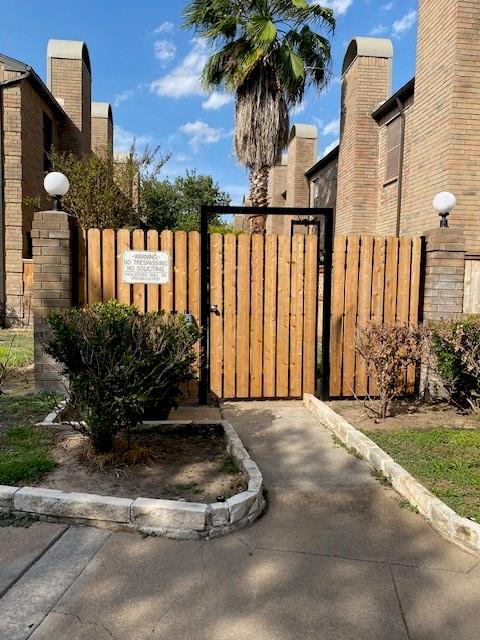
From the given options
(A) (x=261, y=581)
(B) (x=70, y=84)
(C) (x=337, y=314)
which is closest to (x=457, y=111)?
(C) (x=337, y=314)

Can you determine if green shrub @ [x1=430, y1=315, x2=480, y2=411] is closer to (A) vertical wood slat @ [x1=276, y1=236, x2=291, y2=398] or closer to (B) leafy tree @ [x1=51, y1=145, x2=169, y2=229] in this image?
(A) vertical wood slat @ [x1=276, y1=236, x2=291, y2=398]

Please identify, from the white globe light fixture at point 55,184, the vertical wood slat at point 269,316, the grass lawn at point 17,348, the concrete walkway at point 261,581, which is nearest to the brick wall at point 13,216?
the grass lawn at point 17,348

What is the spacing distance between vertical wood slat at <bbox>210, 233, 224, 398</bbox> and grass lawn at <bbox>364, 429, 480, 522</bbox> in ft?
6.25

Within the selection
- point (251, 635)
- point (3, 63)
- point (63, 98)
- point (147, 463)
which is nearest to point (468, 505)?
point (251, 635)

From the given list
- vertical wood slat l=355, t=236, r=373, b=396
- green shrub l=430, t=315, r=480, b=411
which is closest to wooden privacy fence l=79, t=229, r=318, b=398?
vertical wood slat l=355, t=236, r=373, b=396

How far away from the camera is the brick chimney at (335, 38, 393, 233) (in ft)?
43.8

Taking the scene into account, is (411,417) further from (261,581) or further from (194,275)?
(261,581)

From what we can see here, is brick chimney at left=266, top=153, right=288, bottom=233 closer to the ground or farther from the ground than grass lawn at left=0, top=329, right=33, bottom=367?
farther from the ground

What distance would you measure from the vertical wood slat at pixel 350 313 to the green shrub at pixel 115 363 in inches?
103

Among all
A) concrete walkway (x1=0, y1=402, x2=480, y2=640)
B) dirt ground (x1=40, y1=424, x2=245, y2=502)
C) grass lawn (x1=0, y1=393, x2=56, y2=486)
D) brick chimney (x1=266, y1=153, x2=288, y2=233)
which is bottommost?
concrete walkway (x1=0, y1=402, x2=480, y2=640)

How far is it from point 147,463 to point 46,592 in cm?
150

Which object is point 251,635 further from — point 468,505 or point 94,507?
point 468,505

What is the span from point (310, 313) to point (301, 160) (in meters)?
16.1

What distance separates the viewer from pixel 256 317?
582 cm
